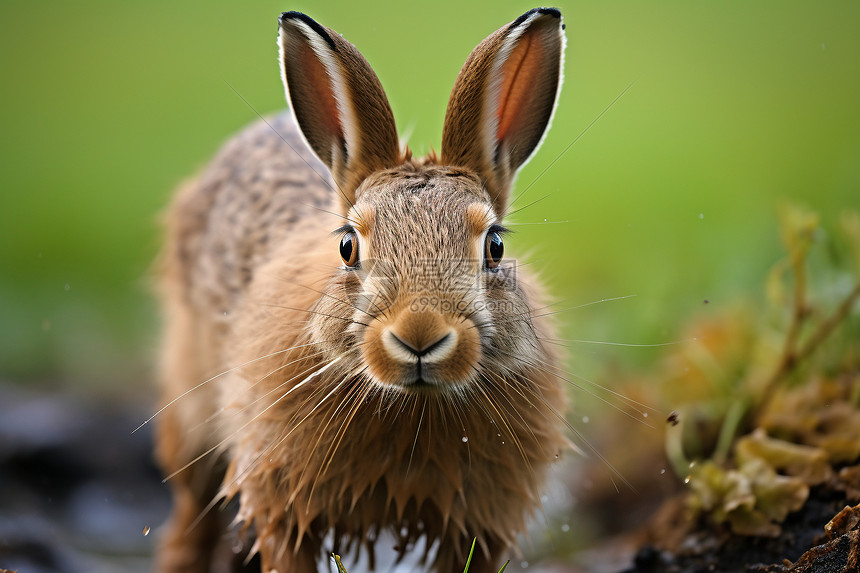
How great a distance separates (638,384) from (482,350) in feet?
9.49

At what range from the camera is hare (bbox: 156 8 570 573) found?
8.18 ft

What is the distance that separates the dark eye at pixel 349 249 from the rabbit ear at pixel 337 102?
31 cm

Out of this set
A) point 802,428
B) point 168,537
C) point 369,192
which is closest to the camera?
point 369,192

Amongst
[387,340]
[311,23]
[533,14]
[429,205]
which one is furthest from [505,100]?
[387,340]

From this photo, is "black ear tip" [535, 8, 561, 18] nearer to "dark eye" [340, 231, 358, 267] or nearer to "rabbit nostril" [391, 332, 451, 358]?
"dark eye" [340, 231, 358, 267]

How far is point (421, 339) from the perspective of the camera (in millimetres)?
2178

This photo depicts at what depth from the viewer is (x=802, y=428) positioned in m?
3.68

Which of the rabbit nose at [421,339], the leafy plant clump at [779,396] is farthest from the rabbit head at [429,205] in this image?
the leafy plant clump at [779,396]

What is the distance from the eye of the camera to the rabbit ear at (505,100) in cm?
277

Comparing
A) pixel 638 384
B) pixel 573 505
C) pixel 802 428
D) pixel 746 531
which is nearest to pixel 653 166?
pixel 638 384

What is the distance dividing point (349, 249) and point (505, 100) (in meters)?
0.76

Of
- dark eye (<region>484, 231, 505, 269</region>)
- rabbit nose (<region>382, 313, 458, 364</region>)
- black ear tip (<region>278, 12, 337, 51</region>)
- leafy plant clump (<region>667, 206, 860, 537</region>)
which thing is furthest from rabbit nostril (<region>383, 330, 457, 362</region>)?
leafy plant clump (<region>667, 206, 860, 537</region>)

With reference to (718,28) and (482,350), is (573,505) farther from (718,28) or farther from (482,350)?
(718,28)

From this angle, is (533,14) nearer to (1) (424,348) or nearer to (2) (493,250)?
(2) (493,250)
